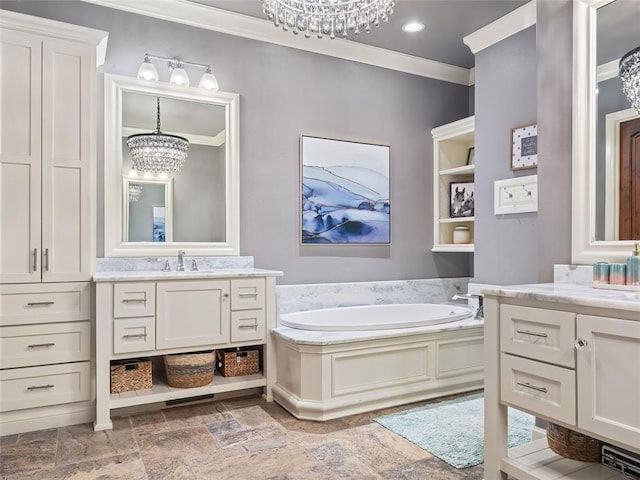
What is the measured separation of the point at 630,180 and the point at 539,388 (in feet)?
3.22

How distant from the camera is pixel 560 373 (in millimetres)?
1592

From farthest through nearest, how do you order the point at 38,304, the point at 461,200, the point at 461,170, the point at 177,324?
the point at 461,200 < the point at 461,170 < the point at 177,324 < the point at 38,304

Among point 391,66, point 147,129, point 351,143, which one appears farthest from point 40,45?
point 391,66

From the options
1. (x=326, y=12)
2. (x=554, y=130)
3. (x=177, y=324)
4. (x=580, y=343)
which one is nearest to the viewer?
(x=580, y=343)

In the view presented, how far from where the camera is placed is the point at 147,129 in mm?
3195

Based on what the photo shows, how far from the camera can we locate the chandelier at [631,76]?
6.37ft

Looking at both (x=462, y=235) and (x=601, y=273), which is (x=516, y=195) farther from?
(x=601, y=273)

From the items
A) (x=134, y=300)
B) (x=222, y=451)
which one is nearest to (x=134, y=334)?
(x=134, y=300)

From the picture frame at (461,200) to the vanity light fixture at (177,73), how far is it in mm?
2285

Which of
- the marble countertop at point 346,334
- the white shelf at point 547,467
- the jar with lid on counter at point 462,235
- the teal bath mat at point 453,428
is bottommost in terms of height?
the teal bath mat at point 453,428

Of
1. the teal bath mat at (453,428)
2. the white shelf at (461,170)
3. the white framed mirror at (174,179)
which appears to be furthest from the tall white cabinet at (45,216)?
the white shelf at (461,170)

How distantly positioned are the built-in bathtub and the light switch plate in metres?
0.86

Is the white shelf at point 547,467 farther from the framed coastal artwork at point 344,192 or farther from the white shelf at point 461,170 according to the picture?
the white shelf at point 461,170

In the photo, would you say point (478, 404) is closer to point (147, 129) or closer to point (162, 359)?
point (162, 359)
